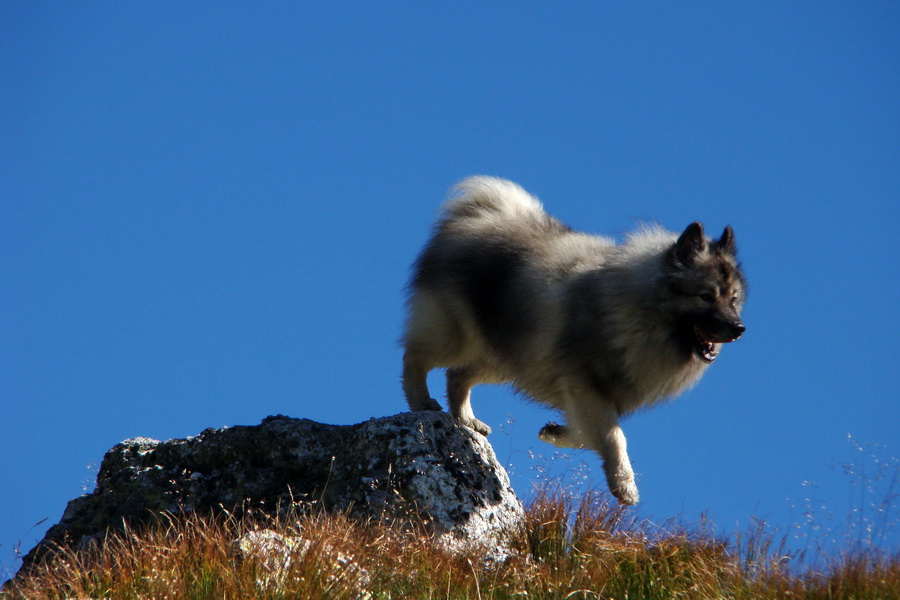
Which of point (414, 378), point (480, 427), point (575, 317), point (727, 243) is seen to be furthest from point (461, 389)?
point (727, 243)

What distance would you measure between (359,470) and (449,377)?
7.16 feet

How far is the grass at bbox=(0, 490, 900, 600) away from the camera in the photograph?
14.4ft

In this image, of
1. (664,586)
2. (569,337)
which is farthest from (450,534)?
(569,337)

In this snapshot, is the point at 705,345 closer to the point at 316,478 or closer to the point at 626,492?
the point at 626,492

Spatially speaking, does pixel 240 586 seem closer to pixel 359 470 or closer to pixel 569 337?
pixel 359 470

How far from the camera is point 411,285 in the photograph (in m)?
7.91

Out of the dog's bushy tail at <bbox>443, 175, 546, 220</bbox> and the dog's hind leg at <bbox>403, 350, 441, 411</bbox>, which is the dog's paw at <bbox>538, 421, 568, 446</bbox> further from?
the dog's bushy tail at <bbox>443, 175, 546, 220</bbox>

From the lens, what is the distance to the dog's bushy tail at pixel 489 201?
7.88m

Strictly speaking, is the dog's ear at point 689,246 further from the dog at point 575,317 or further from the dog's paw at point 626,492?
the dog's paw at point 626,492

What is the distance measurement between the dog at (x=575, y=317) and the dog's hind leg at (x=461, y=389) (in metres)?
0.02

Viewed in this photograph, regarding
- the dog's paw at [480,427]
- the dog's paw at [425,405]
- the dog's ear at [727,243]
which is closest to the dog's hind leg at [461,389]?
the dog's paw at [480,427]

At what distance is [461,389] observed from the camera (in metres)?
7.89

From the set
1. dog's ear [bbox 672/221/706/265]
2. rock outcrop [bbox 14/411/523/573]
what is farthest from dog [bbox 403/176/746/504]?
rock outcrop [bbox 14/411/523/573]

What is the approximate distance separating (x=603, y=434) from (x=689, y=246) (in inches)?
55.5
